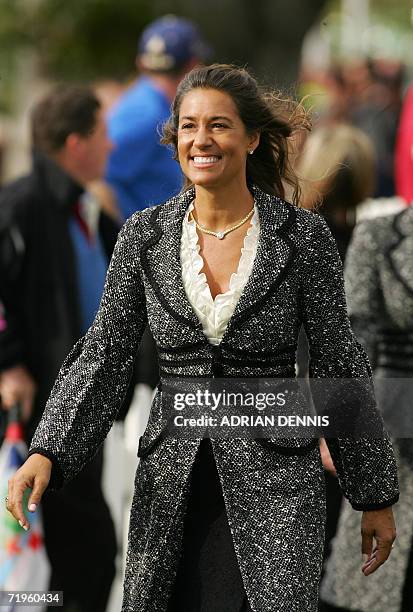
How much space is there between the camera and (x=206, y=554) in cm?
415

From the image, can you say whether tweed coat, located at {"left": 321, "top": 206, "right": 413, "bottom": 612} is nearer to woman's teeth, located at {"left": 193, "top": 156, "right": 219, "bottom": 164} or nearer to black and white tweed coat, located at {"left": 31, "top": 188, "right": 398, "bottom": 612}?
black and white tweed coat, located at {"left": 31, "top": 188, "right": 398, "bottom": 612}

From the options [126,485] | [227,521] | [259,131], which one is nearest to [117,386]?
[227,521]

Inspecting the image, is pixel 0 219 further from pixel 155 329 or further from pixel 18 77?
pixel 18 77

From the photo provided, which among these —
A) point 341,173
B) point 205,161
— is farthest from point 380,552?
point 341,173

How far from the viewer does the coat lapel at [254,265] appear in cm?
408

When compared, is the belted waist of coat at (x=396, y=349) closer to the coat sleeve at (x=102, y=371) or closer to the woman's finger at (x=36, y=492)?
the coat sleeve at (x=102, y=371)

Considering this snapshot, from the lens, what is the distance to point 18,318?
6.29 metres

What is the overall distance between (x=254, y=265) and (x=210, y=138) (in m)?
0.36

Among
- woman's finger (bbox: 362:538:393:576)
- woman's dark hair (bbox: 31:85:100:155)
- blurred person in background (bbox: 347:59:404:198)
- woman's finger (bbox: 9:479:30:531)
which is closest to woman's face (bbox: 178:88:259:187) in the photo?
woman's finger (bbox: 9:479:30:531)

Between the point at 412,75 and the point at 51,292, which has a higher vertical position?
the point at 412,75

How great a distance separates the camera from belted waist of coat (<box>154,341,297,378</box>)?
161 inches

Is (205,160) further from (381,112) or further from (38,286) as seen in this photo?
(381,112)

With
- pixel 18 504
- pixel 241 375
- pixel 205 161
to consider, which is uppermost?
pixel 205 161

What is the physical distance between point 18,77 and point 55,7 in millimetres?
1523
